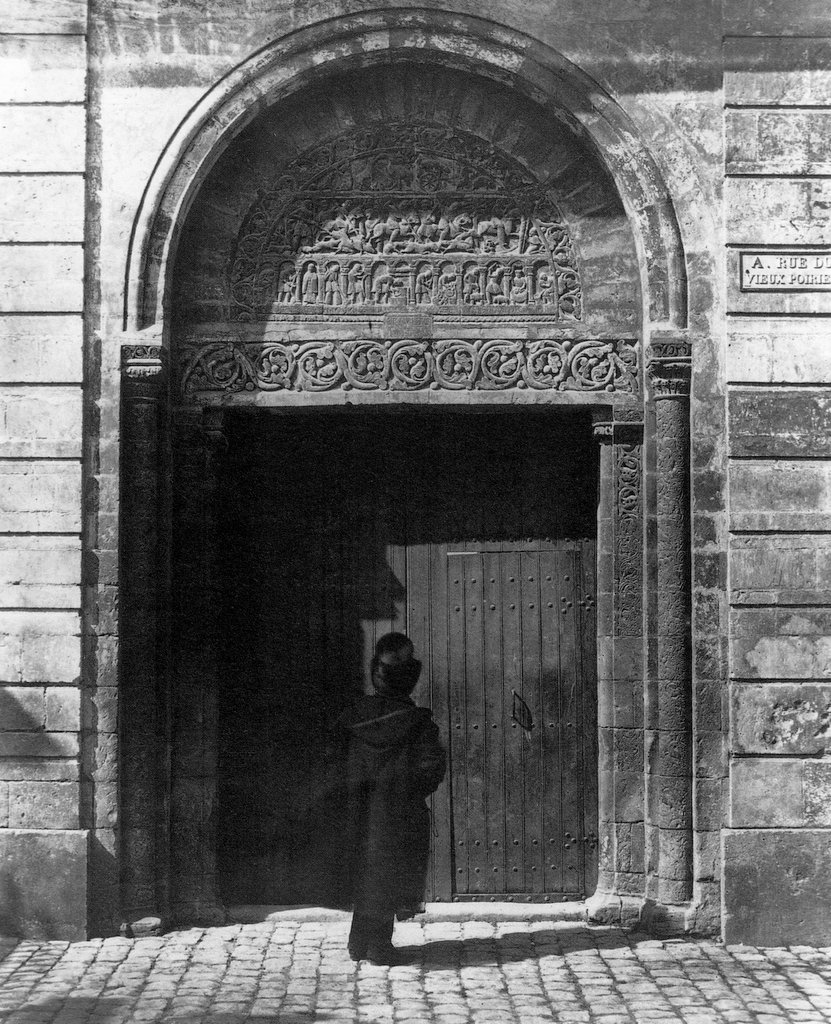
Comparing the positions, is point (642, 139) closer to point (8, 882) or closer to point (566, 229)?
point (566, 229)

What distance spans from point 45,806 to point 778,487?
4179mm

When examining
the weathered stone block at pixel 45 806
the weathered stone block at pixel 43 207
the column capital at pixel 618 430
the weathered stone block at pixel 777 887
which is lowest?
the weathered stone block at pixel 777 887

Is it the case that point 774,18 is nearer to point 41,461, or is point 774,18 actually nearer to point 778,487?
point 778,487

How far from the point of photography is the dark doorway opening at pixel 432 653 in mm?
6973

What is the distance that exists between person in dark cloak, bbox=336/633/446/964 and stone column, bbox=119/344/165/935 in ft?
3.86

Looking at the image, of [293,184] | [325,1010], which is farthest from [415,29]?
[325,1010]

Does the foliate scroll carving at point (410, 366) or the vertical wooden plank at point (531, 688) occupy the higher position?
the foliate scroll carving at point (410, 366)

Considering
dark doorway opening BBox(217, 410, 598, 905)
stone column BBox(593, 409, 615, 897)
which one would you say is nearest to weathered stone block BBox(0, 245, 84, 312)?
dark doorway opening BBox(217, 410, 598, 905)

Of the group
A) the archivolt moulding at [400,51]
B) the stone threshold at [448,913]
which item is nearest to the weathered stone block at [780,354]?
the archivolt moulding at [400,51]

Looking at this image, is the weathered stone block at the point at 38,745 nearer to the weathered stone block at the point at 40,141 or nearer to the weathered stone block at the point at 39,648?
the weathered stone block at the point at 39,648

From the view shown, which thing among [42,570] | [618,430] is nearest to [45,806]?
[42,570]

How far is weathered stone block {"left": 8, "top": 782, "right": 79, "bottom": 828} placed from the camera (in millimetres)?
6340

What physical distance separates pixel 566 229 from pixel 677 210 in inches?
25.4

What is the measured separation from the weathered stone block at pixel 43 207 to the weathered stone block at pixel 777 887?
4728 mm
